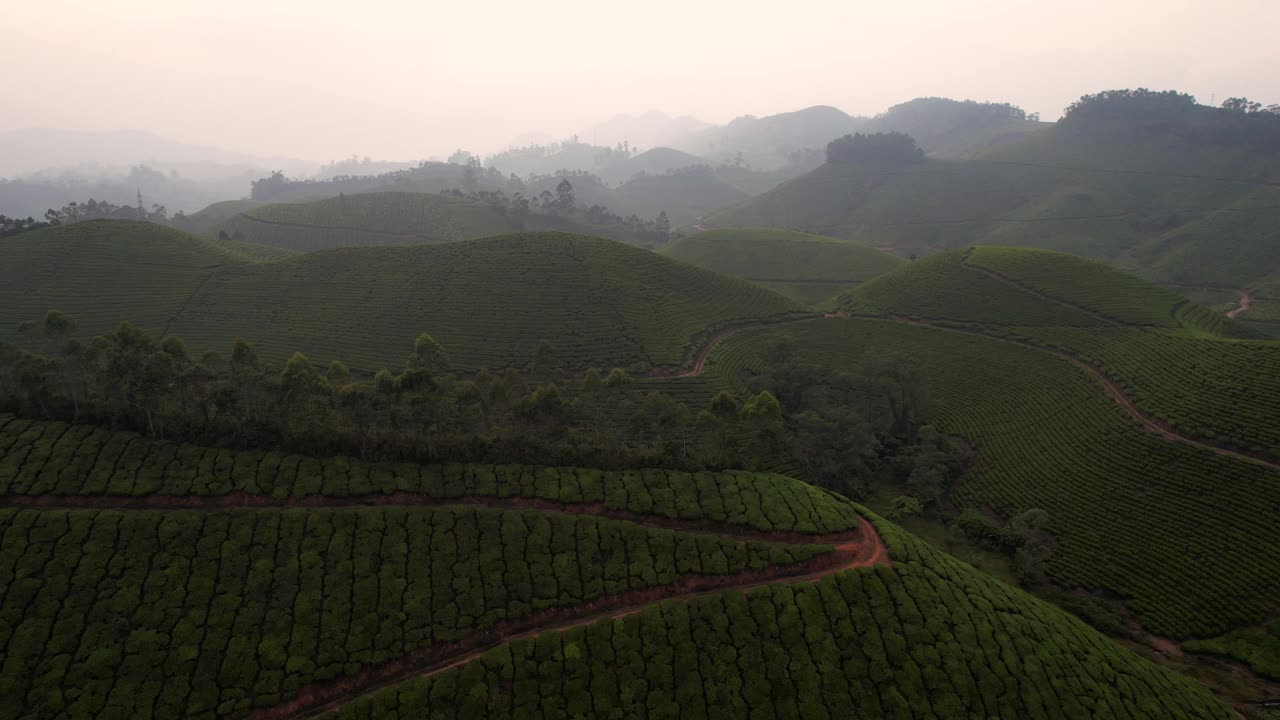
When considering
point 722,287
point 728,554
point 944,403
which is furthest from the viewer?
point 722,287

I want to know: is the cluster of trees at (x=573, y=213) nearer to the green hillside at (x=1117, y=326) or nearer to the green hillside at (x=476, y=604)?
the green hillside at (x=1117, y=326)

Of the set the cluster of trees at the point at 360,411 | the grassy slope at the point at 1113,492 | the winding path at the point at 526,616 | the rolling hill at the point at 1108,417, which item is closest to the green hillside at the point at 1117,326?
the rolling hill at the point at 1108,417

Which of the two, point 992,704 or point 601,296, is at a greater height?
point 601,296

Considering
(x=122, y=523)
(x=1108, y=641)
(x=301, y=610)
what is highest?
Answer: (x=122, y=523)

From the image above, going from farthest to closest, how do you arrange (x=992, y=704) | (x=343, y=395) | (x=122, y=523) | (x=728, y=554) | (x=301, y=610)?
(x=343, y=395) < (x=728, y=554) < (x=122, y=523) < (x=301, y=610) < (x=992, y=704)

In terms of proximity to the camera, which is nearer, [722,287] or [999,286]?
[999,286]

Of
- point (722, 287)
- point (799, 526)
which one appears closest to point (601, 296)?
point (722, 287)

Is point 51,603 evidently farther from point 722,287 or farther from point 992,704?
point 722,287
